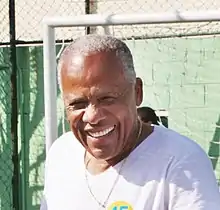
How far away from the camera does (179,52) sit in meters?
5.32

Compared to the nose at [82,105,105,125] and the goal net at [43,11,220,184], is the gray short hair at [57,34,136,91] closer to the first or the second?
the nose at [82,105,105,125]

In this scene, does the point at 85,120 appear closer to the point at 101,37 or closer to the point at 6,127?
the point at 101,37

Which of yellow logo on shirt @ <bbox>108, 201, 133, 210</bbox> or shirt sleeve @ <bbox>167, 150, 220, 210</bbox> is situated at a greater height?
shirt sleeve @ <bbox>167, 150, 220, 210</bbox>

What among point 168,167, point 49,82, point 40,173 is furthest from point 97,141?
point 40,173

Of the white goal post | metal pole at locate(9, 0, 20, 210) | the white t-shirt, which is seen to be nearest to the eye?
the white t-shirt

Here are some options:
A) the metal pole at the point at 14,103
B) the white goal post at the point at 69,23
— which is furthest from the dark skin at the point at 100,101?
the metal pole at the point at 14,103

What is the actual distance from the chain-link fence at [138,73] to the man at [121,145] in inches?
117

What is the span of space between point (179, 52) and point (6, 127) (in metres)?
1.66

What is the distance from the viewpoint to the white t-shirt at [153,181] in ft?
5.55

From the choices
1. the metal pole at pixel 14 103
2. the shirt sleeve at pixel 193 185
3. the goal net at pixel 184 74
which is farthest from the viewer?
the metal pole at pixel 14 103

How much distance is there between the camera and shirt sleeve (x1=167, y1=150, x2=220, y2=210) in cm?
168

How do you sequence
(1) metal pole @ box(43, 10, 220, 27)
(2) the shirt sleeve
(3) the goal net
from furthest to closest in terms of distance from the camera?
(3) the goal net, (1) metal pole @ box(43, 10, 220, 27), (2) the shirt sleeve

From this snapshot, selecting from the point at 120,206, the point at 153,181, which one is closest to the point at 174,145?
the point at 153,181

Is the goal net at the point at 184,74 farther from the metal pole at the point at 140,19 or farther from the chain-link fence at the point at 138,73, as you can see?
the metal pole at the point at 140,19
